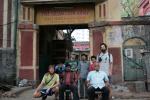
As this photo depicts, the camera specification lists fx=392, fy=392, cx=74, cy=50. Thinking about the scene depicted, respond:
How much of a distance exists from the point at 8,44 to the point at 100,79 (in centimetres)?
1087

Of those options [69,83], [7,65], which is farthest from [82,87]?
[7,65]

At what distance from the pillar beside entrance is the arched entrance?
16.5ft

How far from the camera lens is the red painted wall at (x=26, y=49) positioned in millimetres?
21859

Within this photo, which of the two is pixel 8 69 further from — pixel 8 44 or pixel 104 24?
pixel 104 24

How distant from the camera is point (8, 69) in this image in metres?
21.8

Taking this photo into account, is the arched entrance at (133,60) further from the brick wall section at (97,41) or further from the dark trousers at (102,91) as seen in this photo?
the dark trousers at (102,91)

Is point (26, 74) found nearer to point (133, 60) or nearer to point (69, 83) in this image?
point (133, 60)

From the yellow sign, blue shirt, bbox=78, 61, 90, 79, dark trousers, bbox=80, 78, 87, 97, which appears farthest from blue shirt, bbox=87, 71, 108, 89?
the yellow sign

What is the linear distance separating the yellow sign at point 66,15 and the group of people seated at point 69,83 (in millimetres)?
8590

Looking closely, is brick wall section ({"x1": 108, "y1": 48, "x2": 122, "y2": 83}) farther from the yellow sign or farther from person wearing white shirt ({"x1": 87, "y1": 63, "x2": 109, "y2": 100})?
person wearing white shirt ({"x1": 87, "y1": 63, "x2": 109, "y2": 100})

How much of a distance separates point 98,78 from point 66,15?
1061cm

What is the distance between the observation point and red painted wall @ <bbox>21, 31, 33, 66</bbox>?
21.9 metres

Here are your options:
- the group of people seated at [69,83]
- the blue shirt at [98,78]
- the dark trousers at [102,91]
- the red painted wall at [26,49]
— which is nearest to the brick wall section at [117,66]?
the red painted wall at [26,49]

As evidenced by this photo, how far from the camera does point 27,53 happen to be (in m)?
21.9
